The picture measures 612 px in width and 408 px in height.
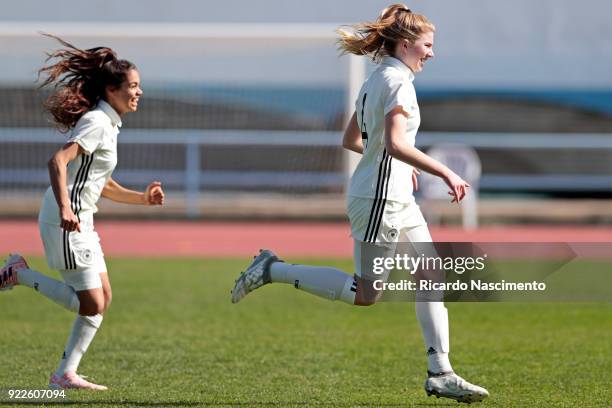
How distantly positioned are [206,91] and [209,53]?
3.06 feet

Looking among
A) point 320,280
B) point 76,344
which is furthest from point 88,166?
point 320,280

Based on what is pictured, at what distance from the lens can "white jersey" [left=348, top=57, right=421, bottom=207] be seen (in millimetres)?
6258

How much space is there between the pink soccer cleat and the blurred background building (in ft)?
42.6

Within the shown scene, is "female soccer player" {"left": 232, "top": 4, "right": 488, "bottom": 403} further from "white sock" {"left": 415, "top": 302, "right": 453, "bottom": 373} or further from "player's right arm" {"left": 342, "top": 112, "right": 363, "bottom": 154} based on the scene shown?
"player's right arm" {"left": 342, "top": 112, "right": 363, "bottom": 154}

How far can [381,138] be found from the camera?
6.35 m

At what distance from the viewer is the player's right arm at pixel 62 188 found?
6.38 meters

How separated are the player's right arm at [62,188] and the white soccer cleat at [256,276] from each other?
1006mm

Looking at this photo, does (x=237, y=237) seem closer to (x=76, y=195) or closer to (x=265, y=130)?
(x=265, y=130)

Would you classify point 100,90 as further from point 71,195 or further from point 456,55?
point 456,55

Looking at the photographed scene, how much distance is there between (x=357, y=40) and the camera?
652 cm

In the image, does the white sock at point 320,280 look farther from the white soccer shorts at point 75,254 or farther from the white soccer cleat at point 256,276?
the white soccer shorts at point 75,254

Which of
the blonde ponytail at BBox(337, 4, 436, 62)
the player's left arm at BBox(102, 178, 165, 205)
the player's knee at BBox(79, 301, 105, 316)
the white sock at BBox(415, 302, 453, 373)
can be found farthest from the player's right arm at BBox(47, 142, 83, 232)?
the white sock at BBox(415, 302, 453, 373)

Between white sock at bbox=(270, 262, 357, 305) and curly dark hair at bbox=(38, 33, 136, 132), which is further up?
curly dark hair at bbox=(38, 33, 136, 132)

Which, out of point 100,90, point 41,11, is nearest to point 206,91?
point 41,11
